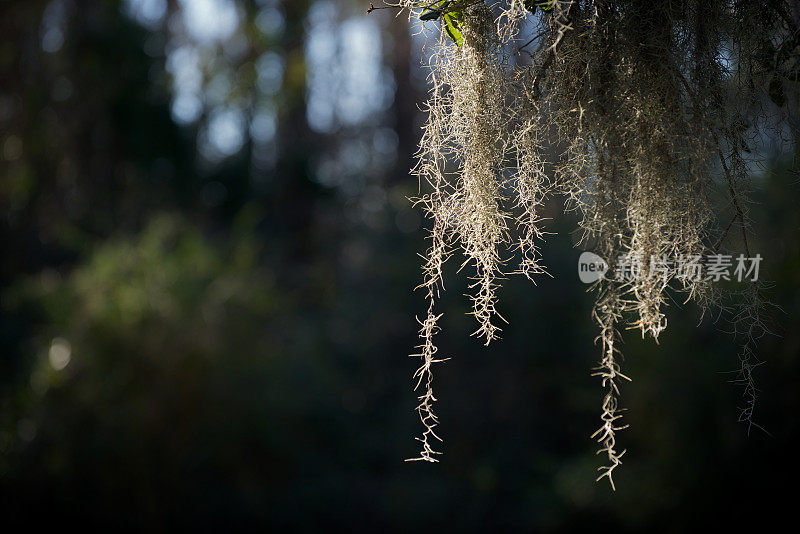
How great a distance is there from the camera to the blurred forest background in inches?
131

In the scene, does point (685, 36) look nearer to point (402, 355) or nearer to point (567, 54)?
point (567, 54)

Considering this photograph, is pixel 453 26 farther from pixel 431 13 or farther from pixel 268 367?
pixel 268 367

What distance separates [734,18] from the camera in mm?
943

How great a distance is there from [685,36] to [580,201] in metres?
0.28

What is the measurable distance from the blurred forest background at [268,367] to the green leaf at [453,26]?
4.01ft

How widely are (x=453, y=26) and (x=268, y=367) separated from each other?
329 centimetres

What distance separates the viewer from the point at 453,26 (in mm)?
959

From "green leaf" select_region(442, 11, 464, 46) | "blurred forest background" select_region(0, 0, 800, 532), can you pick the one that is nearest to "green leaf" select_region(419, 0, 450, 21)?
"green leaf" select_region(442, 11, 464, 46)

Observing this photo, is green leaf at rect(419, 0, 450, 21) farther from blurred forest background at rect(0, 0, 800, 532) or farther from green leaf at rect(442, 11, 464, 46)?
blurred forest background at rect(0, 0, 800, 532)

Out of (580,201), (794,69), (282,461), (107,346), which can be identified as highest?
(794,69)

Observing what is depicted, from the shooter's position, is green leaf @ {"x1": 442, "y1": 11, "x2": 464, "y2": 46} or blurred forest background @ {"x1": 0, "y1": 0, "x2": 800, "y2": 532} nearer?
green leaf @ {"x1": 442, "y1": 11, "x2": 464, "y2": 46}

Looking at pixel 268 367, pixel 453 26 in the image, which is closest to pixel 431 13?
pixel 453 26

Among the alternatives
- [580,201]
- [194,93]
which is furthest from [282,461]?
[194,93]

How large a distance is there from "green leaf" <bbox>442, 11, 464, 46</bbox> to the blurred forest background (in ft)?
4.01
